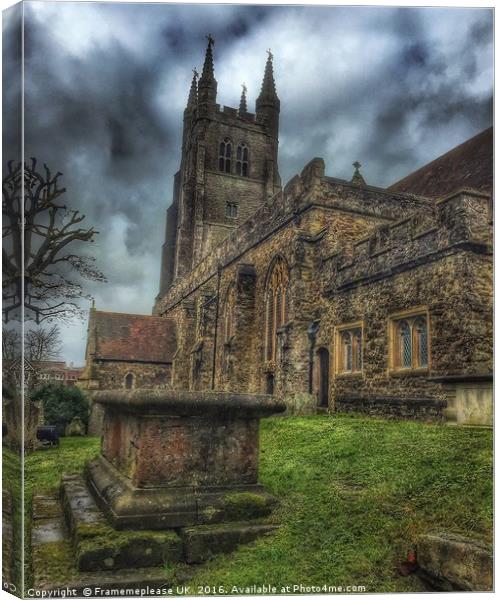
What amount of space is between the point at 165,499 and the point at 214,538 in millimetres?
528

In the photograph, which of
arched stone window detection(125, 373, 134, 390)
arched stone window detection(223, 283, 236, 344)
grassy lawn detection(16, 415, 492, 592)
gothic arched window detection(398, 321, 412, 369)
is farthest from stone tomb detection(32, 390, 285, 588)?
arched stone window detection(125, 373, 134, 390)

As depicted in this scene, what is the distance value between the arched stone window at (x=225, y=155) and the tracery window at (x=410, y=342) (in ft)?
112

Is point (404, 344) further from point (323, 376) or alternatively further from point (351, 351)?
point (323, 376)

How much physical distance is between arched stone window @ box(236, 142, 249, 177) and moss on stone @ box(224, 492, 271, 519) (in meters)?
39.3

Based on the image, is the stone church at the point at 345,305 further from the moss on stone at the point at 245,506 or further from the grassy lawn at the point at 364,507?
the moss on stone at the point at 245,506

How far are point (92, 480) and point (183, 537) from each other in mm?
2094

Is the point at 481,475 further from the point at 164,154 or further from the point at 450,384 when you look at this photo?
the point at 164,154

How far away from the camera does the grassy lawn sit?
347 cm

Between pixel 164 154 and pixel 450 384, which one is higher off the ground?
pixel 164 154

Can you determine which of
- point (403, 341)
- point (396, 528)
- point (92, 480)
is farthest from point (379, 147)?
point (403, 341)

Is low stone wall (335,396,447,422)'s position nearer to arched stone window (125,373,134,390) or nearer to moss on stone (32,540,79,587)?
moss on stone (32,540,79,587)

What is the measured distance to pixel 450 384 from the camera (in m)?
5.60

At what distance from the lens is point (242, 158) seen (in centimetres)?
4166

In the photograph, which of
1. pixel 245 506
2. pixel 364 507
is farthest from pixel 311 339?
pixel 245 506
